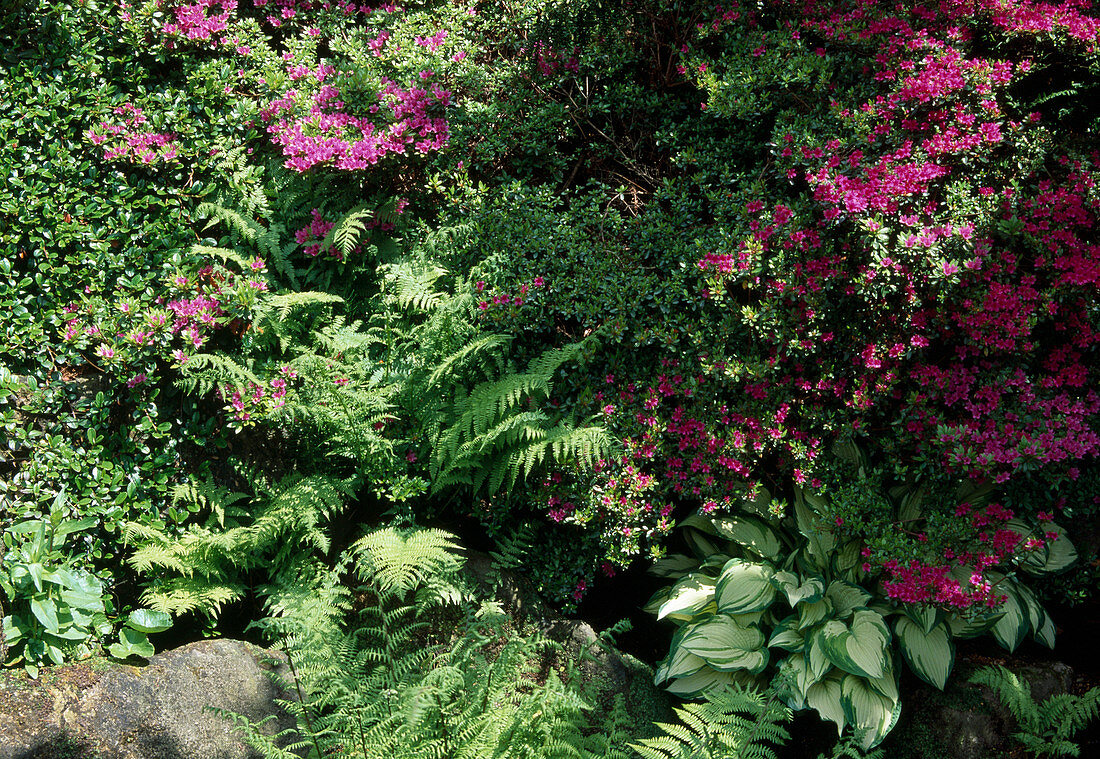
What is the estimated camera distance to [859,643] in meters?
3.06

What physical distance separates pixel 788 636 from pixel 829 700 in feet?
0.92

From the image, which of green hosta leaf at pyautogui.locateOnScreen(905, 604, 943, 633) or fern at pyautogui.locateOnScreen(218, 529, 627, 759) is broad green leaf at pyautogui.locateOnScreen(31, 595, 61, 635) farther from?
green hosta leaf at pyautogui.locateOnScreen(905, 604, 943, 633)

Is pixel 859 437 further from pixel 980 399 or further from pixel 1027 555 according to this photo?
pixel 1027 555

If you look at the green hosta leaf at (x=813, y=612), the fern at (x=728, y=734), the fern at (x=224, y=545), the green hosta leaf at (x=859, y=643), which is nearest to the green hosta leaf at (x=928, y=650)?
the green hosta leaf at (x=859, y=643)

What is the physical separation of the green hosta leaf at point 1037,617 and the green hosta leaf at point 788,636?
0.97 meters

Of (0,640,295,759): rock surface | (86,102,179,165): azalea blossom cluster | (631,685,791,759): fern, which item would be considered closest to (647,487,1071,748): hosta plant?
(631,685,791,759): fern

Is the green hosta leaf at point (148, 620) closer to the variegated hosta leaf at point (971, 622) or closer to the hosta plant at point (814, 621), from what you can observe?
the hosta plant at point (814, 621)

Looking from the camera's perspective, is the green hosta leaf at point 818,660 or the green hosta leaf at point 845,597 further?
the green hosta leaf at point 845,597

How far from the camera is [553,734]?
2689 millimetres

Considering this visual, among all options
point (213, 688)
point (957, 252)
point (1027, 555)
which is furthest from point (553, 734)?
point (957, 252)

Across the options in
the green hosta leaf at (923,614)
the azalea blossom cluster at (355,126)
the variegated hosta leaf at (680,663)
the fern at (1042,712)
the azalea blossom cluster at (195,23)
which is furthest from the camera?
the azalea blossom cluster at (195,23)

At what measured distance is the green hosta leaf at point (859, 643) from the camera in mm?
2982

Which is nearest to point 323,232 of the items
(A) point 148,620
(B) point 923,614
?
(A) point 148,620

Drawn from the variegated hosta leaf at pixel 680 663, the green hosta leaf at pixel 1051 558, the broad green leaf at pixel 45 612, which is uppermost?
the broad green leaf at pixel 45 612
